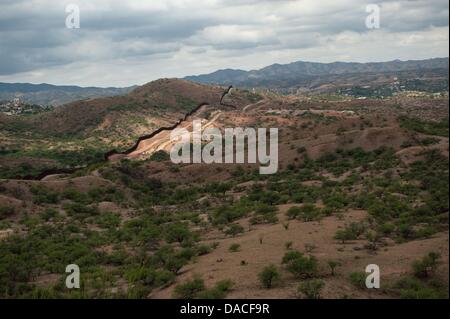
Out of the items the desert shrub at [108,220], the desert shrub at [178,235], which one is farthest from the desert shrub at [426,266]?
the desert shrub at [108,220]

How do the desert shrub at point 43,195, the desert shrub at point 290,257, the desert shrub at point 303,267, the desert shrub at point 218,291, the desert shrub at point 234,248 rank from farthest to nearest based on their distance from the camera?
the desert shrub at point 43,195 → the desert shrub at point 234,248 → the desert shrub at point 290,257 → the desert shrub at point 303,267 → the desert shrub at point 218,291

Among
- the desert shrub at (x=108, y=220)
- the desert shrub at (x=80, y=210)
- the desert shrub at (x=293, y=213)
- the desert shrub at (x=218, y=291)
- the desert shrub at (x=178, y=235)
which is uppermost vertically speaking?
the desert shrub at (x=218, y=291)

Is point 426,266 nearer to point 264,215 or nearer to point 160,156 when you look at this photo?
point 264,215

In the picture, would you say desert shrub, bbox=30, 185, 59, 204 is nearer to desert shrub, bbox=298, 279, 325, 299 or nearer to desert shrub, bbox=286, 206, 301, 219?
desert shrub, bbox=286, 206, 301, 219

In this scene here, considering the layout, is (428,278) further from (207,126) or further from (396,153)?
(207,126)

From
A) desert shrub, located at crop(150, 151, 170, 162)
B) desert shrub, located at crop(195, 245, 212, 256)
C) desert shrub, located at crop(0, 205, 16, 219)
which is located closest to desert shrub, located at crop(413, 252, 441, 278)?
desert shrub, located at crop(195, 245, 212, 256)

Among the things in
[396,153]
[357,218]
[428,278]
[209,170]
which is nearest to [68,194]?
[209,170]

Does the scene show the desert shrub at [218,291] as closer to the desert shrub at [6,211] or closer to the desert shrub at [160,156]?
the desert shrub at [6,211]
